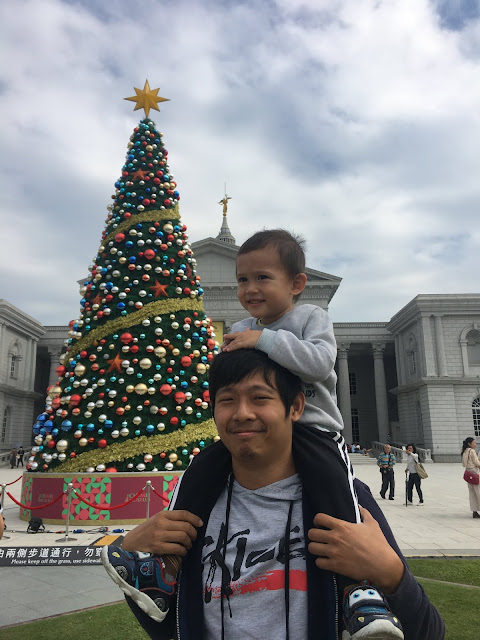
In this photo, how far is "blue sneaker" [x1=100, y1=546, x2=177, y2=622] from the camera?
152 centimetres

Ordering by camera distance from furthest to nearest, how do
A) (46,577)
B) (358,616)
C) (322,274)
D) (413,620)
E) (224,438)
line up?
(322,274)
(46,577)
(224,438)
(413,620)
(358,616)

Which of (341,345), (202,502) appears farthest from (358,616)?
(341,345)

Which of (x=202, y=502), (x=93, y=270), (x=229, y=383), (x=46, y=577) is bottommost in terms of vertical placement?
(x=46, y=577)

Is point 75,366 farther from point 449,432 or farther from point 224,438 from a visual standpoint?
point 449,432

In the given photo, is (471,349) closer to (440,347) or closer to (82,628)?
(440,347)

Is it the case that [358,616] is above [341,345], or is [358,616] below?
below

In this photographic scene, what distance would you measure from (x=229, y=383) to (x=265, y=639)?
80 centimetres

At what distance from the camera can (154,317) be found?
9.29 metres

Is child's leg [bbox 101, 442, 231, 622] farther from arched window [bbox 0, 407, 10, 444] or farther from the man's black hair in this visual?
arched window [bbox 0, 407, 10, 444]

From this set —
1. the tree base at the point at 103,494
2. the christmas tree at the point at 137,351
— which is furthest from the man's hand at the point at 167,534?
the tree base at the point at 103,494

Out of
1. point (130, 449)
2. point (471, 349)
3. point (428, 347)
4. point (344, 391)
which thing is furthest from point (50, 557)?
point (471, 349)

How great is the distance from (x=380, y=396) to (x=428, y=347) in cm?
778

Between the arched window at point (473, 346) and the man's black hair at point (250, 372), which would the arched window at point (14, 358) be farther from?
the man's black hair at point (250, 372)

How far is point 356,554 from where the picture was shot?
1.41 m
